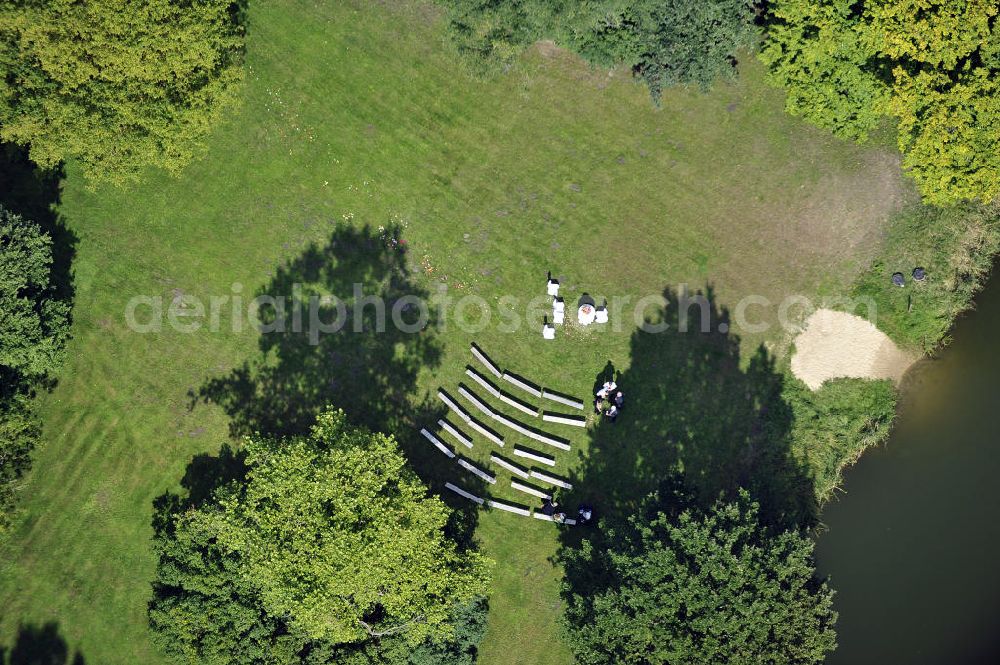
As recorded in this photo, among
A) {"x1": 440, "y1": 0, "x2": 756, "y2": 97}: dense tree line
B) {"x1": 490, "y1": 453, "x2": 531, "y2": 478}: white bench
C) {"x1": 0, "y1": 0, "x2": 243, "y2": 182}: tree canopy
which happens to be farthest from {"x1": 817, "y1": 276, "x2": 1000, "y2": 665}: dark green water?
{"x1": 0, "y1": 0, "x2": 243, "y2": 182}: tree canopy

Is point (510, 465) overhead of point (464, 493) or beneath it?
overhead

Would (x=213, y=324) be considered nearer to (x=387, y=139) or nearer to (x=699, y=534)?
(x=387, y=139)

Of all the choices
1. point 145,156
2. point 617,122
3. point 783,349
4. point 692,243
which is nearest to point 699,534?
point 783,349

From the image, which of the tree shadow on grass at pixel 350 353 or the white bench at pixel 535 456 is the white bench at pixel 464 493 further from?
the white bench at pixel 535 456

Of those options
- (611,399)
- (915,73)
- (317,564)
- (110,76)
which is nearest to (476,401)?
(611,399)

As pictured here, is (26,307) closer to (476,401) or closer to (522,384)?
(476,401)

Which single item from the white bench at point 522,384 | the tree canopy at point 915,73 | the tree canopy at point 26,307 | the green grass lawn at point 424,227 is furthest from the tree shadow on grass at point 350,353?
the tree canopy at point 915,73
